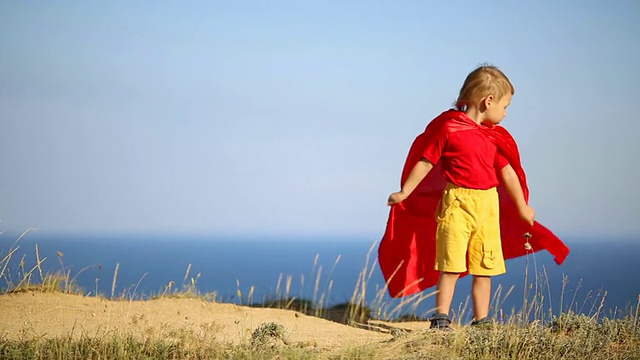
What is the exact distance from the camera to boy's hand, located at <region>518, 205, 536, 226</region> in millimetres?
6719

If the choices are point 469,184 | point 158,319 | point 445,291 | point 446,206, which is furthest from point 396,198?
point 158,319

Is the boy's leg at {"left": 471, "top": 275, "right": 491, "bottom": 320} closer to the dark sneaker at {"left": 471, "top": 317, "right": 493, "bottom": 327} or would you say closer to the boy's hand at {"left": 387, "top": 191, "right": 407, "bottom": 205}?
the dark sneaker at {"left": 471, "top": 317, "right": 493, "bottom": 327}

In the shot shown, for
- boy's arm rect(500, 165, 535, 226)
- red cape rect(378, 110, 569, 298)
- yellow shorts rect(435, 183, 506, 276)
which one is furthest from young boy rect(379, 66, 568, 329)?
red cape rect(378, 110, 569, 298)

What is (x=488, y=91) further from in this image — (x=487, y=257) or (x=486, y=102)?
(x=487, y=257)

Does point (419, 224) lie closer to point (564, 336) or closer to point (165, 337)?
point (564, 336)

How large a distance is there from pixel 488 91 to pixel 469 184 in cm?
78

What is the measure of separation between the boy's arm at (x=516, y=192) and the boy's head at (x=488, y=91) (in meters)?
0.46

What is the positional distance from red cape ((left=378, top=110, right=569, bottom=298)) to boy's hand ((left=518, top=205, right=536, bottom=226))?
4.9 inches

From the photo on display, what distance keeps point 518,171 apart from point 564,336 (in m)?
1.55

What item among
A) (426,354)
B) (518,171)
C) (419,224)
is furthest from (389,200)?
(426,354)

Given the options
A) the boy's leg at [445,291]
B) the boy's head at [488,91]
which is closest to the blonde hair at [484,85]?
the boy's head at [488,91]

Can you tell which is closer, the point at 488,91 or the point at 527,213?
the point at 488,91

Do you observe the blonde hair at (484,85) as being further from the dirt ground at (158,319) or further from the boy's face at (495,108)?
the dirt ground at (158,319)

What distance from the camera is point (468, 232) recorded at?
621cm
